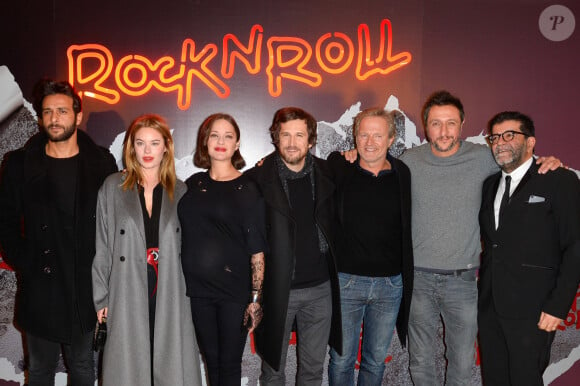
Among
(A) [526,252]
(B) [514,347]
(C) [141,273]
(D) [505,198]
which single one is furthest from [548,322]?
(C) [141,273]

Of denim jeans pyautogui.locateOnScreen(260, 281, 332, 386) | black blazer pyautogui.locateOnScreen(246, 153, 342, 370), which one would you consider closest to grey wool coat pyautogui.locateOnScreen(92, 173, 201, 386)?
black blazer pyautogui.locateOnScreen(246, 153, 342, 370)

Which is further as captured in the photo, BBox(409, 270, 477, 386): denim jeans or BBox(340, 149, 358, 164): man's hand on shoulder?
BBox(340, 149, 358, 164): man's hand on shoulder

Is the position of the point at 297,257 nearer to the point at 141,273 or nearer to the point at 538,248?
the point at 141,273

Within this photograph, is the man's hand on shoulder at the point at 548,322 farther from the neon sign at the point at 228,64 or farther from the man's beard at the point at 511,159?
the neon sign at the point at 228,64

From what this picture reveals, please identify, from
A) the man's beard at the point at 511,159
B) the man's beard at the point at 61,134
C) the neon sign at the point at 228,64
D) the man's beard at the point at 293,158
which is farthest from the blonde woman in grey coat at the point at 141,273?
the man's beard at the point at 511,159

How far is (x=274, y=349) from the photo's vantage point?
2486mm

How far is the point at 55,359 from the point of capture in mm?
→ 2533

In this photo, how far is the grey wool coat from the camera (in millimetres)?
2311

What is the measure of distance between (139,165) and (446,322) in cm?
230

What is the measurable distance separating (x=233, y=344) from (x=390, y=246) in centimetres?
118

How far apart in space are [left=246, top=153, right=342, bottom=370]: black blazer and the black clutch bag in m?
0.96

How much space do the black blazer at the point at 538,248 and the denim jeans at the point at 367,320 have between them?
0.65m

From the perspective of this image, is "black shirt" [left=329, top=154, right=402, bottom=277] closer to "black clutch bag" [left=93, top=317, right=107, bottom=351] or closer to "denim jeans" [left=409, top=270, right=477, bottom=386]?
"denim jeans" [left=409, top=270, right=477, bottom=386]

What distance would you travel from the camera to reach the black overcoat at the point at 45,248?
2.41 meters
